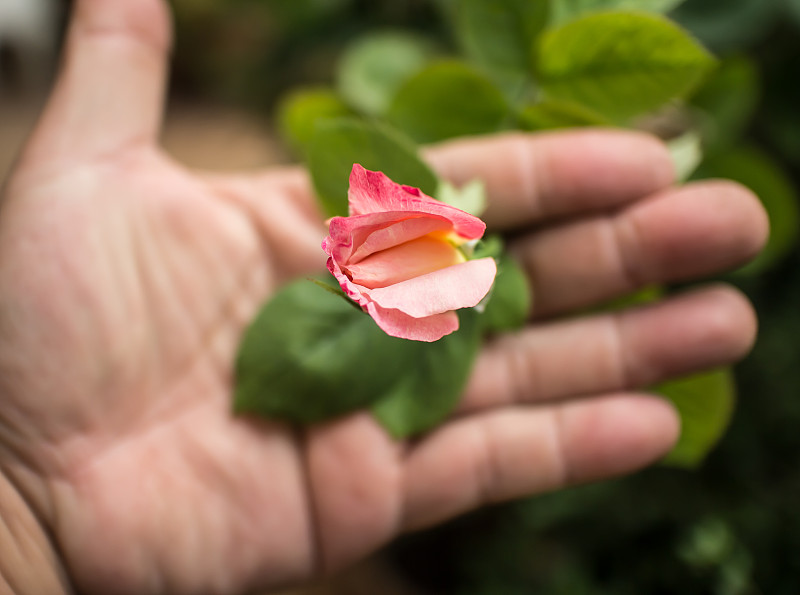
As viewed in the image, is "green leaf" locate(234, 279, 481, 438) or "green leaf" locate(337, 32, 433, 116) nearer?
"green leaf" locate(234, 279, 481, 438)

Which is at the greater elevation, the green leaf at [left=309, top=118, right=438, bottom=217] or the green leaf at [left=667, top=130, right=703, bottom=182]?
the green leaf at [left=309, top=118, right=438, bottom=217]

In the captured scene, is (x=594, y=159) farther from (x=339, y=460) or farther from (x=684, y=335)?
(x=339, y=460)

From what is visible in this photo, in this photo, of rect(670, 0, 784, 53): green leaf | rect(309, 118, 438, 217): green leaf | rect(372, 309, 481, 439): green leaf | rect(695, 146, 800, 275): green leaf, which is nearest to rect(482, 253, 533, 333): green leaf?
rect(372, 309, 481, 439): green leaf

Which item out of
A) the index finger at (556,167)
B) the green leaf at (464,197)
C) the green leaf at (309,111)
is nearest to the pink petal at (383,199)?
the green leaf at (464,197)

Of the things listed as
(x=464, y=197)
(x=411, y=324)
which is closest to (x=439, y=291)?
(x=411, y=324)

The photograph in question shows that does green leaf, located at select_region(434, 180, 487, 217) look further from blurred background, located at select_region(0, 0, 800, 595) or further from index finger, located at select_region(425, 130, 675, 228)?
blurred background, located at select_region(0, 0, 800, 595)

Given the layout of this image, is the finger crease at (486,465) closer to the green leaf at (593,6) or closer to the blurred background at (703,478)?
the blurred background at (703,478)

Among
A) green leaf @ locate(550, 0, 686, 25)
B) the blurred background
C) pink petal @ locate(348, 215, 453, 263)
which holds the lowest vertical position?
the blurred background

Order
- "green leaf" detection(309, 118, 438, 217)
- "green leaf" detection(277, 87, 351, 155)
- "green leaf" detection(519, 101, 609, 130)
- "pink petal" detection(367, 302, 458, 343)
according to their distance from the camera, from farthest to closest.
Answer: "green leaf" detection(277, 87, 351, 155) → "green leaf" detection(519, 101, 609, 130) → "green leaf" detection(309, 118, 438, 217) → "pink petal" detection(367, 302, 458, 343)
